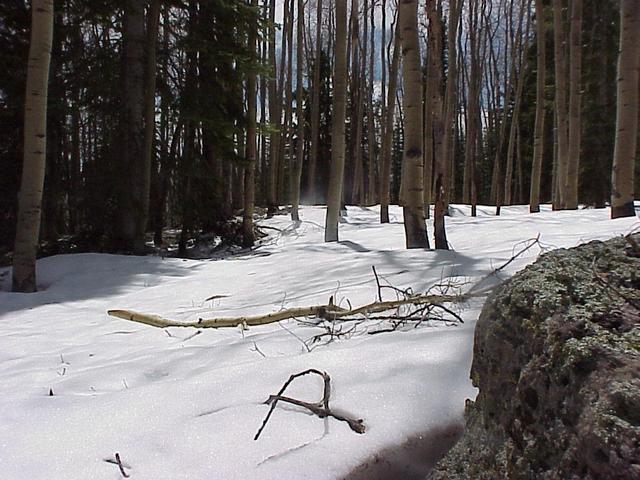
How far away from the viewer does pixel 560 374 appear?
3.04 feet

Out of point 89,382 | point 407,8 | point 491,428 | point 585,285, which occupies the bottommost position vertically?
point 89,382

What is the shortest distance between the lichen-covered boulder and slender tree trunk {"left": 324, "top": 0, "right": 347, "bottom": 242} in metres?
7.11

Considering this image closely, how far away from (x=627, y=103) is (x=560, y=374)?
624 cm

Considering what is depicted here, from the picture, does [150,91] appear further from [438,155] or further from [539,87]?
[539,87]

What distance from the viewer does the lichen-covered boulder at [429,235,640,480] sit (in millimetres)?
801

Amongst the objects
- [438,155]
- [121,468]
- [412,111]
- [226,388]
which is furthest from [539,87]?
[121,468]

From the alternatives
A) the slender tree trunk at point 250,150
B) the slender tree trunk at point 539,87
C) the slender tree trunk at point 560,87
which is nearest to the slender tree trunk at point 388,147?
the slender tree trunk at point 539,87

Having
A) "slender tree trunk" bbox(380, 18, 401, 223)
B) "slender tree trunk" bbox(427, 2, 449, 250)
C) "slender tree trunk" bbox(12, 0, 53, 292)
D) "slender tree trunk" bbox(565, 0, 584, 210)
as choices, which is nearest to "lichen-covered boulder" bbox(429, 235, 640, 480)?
"slender tree trunk" bbox(427, 2, 449, 250)

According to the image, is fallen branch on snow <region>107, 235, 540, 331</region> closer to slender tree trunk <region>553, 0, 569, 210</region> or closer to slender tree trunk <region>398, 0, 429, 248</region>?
slender tree trunk <region>398, 0, 429, 248</region>

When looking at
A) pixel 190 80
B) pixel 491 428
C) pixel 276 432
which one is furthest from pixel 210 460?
pixel 190 80

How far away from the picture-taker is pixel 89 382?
7.09ft

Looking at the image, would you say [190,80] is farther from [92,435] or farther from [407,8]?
[92,435]

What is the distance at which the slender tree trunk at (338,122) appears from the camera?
833 centimetres

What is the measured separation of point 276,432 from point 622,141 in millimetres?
6126
